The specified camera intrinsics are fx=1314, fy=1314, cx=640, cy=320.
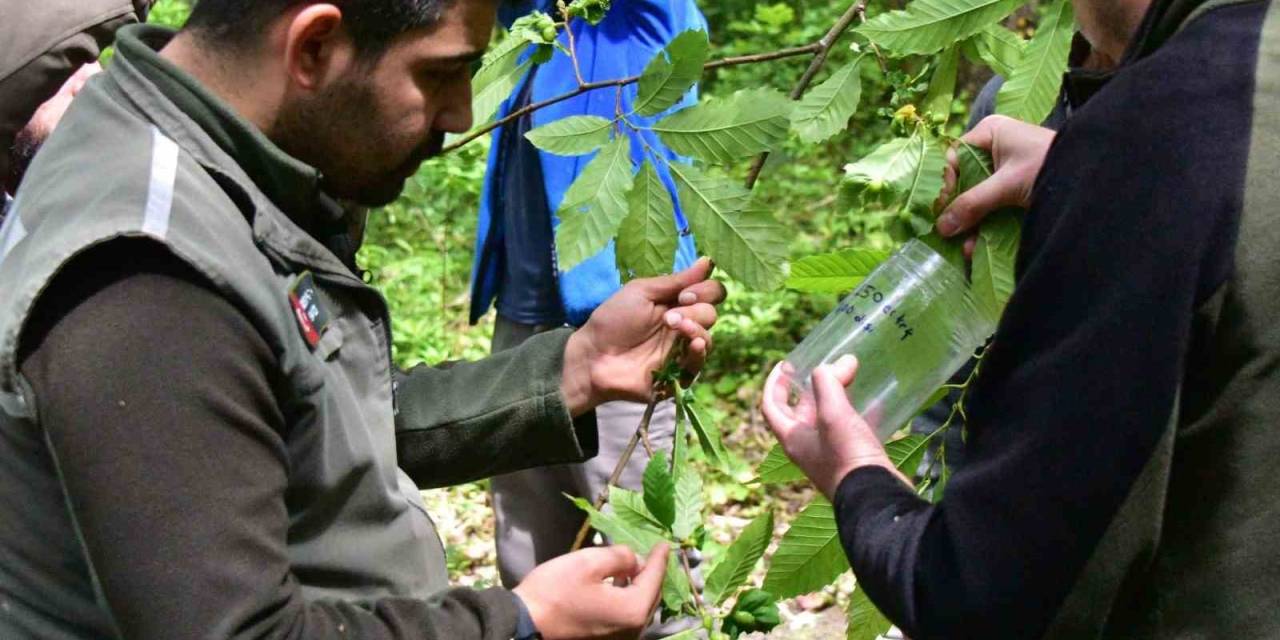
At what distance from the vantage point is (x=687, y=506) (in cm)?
173

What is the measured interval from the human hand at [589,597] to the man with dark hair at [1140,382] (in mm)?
432

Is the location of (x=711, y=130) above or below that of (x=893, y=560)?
above

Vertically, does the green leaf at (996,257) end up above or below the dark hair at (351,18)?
below

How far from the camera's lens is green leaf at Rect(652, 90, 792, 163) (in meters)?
1.74

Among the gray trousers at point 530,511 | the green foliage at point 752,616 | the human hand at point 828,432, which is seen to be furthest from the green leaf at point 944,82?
the gray trousers at point 530,511

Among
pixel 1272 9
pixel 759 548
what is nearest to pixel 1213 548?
pixel 1272 9

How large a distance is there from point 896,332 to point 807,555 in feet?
1.21

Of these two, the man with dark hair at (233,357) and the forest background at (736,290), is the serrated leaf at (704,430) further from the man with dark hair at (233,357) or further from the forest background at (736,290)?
the forest background at (736,290)

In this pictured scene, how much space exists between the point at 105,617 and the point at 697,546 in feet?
2.36

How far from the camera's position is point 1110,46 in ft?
4.24

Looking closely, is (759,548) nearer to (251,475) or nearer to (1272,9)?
(251,475)

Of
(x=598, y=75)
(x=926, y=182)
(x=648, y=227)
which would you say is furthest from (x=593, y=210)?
(x=598, y=75)

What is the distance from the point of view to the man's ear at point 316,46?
1327mm

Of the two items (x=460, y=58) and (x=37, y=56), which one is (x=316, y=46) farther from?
(x=37, y=56)
